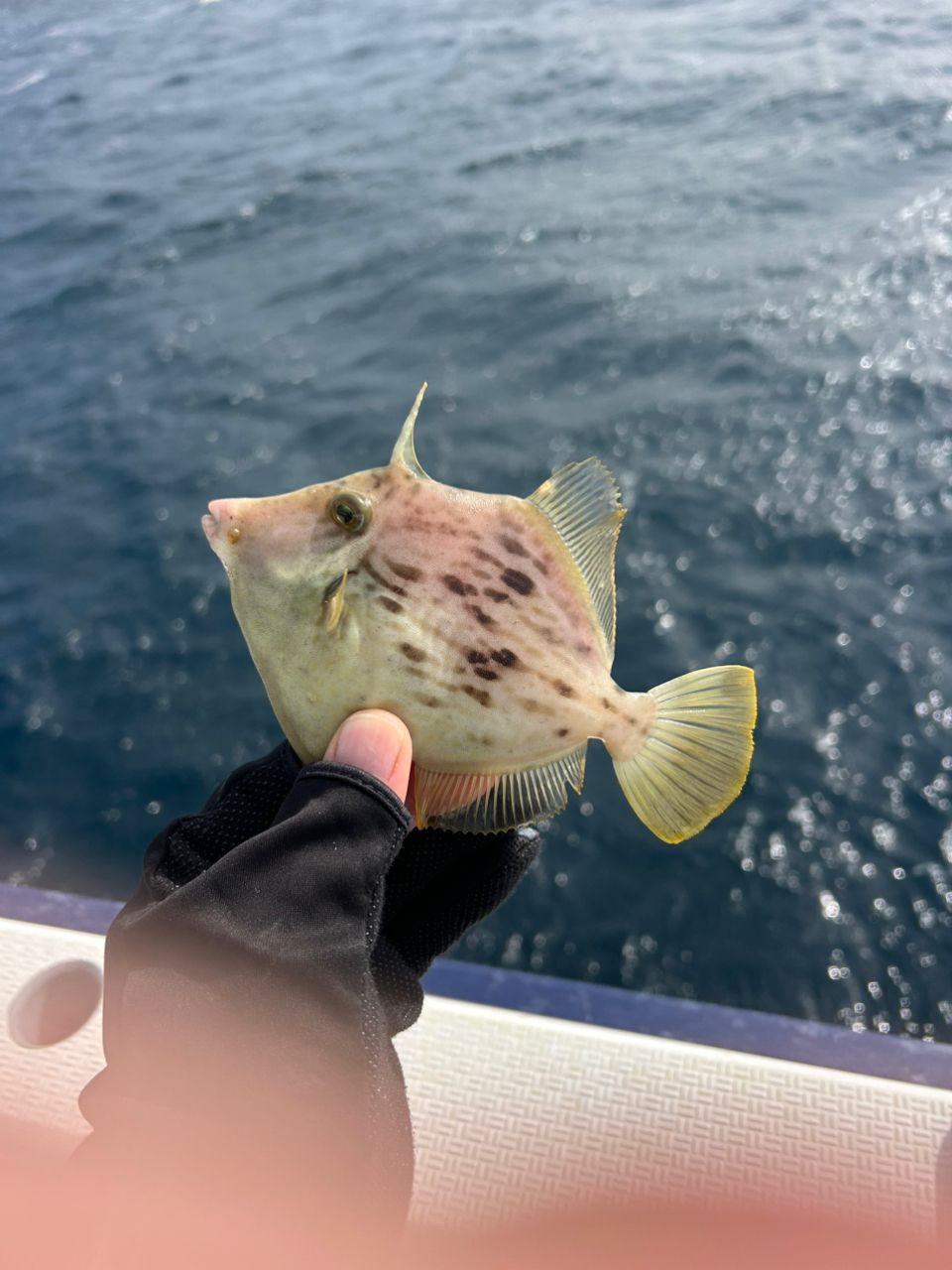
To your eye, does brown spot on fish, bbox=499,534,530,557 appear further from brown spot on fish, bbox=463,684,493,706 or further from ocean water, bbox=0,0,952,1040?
ocean water, bbox=0,0,952,1040

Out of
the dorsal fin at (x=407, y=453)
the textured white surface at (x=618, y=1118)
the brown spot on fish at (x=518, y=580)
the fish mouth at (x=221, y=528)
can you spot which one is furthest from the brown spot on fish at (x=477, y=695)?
the textured white surface at (x=618, y=1118)

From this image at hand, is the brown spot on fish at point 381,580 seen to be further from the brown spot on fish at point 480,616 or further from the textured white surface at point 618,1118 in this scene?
the textured white surface at point 618,1118

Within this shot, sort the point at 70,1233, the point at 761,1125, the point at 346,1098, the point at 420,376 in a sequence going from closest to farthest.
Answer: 1. the point at 70,1233
2. the point at 346,1098
3. the point at 761,1125
4. the point at 420,376

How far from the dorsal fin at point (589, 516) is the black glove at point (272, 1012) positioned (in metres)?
0.73

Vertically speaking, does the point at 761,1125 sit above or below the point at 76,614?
above

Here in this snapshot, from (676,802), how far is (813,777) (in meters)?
3.58

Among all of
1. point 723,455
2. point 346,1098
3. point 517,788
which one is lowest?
point 723,455

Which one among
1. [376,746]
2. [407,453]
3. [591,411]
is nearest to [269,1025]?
[376,746]

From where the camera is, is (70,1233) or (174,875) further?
(174,875)

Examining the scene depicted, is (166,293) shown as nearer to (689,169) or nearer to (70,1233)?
(689,169)

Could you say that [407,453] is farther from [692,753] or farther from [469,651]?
[692,753]

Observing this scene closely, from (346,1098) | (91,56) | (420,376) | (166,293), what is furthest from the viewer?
(91,56)

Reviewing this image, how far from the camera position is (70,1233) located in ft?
3.10

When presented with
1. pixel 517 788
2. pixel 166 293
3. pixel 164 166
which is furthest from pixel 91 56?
pixel 517 788
